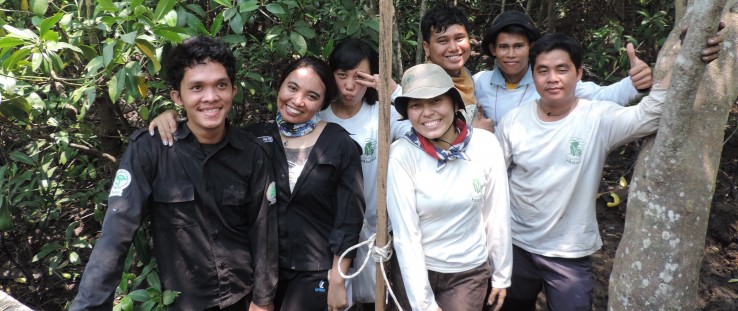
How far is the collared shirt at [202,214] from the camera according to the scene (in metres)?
2.20

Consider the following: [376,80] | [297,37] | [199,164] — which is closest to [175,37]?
[199,164]

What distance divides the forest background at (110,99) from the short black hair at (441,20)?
27cm

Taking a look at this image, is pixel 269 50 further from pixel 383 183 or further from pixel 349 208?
pixel 383 183

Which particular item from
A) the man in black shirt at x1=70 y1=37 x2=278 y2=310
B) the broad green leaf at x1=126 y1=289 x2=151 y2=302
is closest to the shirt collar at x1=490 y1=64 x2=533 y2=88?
the man in black shirt at x1=70 y1=37 x2=278 y2=310

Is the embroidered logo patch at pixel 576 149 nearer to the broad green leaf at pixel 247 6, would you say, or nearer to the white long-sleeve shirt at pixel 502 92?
the white long-sleeve shirt at pixel 502 92

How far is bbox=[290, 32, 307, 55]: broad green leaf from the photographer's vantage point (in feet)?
9.13

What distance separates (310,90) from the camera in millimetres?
2527

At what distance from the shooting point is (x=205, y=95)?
2293 mm

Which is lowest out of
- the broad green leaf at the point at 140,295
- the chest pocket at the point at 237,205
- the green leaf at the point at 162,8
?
the broad green leaf at the point at 140,295

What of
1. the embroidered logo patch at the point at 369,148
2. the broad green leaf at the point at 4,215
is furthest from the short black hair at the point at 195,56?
the broad green leaf at the point at 4,215

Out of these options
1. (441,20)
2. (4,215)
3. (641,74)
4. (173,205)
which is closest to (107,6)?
(173,205)

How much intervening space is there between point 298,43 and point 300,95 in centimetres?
41

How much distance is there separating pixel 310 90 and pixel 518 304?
4.66 ft

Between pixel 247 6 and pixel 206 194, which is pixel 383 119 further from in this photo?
pixel 247 6
